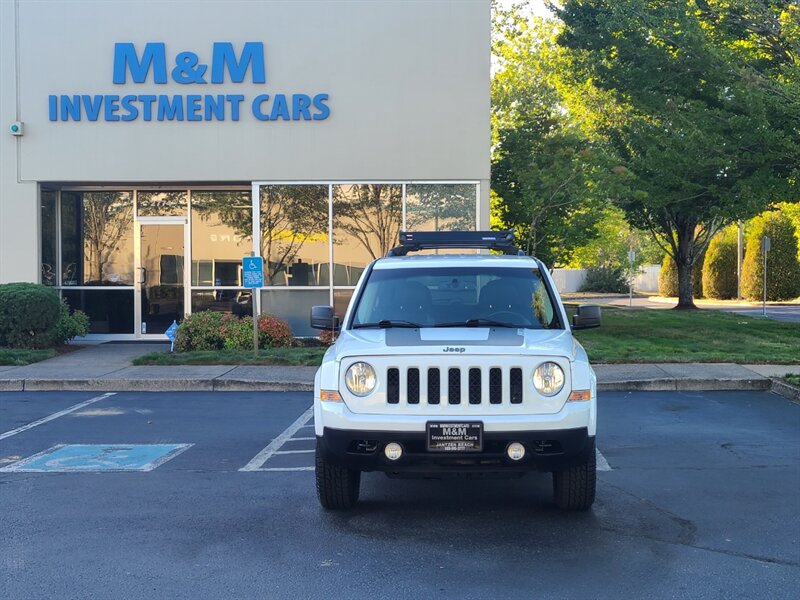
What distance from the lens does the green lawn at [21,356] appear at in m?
14.2

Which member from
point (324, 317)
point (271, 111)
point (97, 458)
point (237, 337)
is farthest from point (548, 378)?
point (271, 111)

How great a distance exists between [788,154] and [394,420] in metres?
13.3

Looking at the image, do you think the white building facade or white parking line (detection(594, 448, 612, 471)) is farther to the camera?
the white building facade

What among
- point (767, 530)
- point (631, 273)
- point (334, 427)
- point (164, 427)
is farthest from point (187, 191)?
point (631, 273)

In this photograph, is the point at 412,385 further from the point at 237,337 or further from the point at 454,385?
the point at 237,337

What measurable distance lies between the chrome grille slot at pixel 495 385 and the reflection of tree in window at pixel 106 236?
539 inches

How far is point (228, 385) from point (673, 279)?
36.7 m

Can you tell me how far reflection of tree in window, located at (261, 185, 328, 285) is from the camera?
16484 millimetres

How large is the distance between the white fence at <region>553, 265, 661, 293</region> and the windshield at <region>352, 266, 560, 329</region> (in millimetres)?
48040

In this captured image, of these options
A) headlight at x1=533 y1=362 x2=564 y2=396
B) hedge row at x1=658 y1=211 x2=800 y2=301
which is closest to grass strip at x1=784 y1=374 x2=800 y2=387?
headlight at x1=533 y1=362 x2=564 y2=396

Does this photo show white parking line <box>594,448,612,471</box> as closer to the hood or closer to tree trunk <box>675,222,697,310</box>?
the hood

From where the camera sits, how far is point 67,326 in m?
16.2

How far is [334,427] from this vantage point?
5602 millimetres

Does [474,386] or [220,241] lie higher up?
[220,241]
